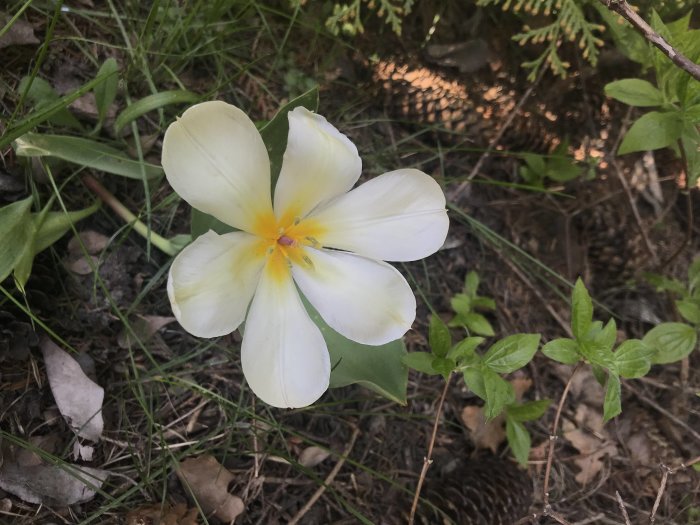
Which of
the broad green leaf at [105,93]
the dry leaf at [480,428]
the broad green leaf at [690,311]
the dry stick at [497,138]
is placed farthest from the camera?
the dry stick at [497,138]

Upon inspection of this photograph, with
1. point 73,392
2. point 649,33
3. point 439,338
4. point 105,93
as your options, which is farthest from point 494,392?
point 105,93

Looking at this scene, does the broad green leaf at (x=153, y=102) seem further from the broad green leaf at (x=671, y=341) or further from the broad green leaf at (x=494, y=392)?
the broad green leaf at (x=671, y=341)

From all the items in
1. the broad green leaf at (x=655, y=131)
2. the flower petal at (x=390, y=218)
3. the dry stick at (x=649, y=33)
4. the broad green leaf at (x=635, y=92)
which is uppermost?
the dry stick at (x=649, y=33)

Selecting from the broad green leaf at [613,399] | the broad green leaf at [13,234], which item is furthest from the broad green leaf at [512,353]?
the broad green leaf at [13,234]

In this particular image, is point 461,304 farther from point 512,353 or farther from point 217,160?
point 217,160

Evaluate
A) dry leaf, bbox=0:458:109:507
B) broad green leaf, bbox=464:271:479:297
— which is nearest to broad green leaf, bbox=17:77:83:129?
dry leaf, bbox=0:458:109:507

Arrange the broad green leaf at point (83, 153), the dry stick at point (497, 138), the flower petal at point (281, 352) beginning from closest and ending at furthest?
the flower petal at point (281, 352) < the broad green leaf at point (83, 153) < the dry stick at point (497, 138)

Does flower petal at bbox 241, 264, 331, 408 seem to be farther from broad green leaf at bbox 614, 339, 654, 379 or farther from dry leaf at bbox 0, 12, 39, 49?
dry leaf at bbox 0, 12, 39, 49

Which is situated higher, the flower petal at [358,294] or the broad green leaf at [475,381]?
the flower petal at [358,294]
